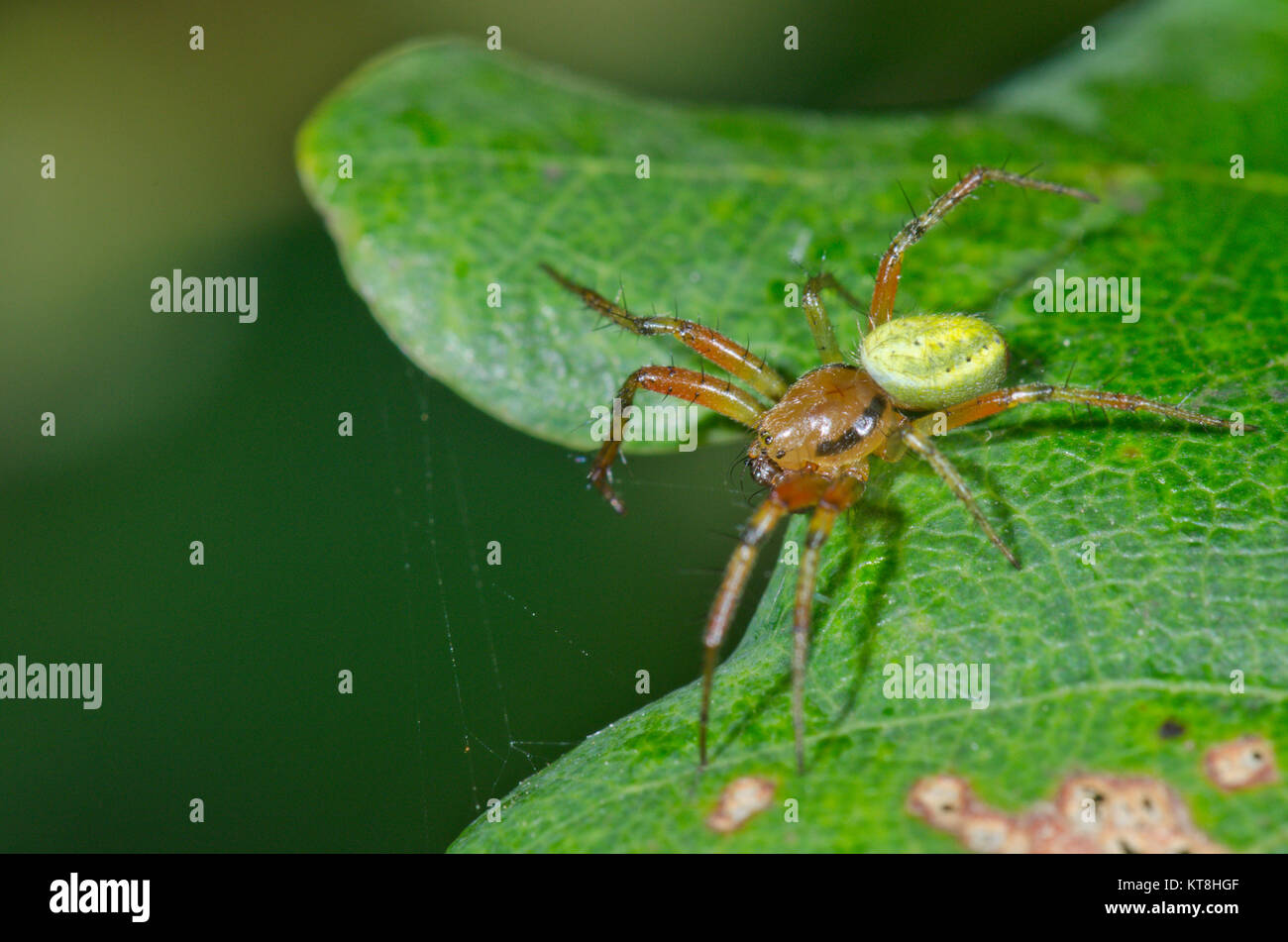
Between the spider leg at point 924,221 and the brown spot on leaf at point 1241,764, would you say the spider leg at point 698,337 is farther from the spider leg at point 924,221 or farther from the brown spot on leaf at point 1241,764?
the brown spot on leaf at point 1241,764

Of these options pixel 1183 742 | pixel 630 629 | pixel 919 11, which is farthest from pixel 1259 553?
pixel 919 11

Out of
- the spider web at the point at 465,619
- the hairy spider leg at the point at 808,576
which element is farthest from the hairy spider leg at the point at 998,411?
the spider web at the point at 465,619

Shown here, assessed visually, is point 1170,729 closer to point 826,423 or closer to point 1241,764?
point 1241,764

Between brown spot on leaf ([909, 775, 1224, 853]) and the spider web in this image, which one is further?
the spider web

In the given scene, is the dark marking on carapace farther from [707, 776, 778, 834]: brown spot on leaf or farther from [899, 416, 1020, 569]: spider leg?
[707, 776, 778, 834]: brown spot on leaf

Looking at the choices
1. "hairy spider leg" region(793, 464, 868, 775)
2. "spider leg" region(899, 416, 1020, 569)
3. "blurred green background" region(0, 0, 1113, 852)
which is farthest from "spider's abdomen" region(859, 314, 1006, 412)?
"blurred green background" region(0, 0, 1113, 852)

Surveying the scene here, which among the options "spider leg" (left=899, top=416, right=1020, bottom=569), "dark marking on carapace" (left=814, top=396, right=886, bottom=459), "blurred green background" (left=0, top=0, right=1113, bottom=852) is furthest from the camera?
"blurred green background" (left=0, top=0, right=1113, bottom=852)
